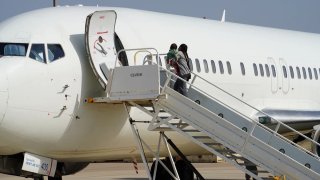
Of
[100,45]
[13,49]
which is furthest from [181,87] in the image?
[13,49]

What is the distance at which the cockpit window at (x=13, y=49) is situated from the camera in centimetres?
1702

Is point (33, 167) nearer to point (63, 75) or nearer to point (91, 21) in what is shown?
point (63, 75)

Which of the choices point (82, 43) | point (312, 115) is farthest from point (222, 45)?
point (82, 43)

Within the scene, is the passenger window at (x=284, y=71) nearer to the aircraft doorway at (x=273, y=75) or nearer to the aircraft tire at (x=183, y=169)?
the aircraft doorway at (x=273, y=75)

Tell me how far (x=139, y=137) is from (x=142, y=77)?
5.94 ft

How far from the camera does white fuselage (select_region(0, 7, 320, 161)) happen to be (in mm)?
16594

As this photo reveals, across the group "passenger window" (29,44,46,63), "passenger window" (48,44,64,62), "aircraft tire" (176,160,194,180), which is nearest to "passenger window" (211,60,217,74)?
"aircraft tire" (176,160,194,180)

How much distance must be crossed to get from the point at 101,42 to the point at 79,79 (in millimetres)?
962

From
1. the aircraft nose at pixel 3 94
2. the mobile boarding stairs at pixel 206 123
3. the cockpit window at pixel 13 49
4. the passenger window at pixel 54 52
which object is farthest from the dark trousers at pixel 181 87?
the aircraft nose at pixel 3 94

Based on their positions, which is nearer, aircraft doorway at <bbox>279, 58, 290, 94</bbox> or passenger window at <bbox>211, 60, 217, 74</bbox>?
passenger window at <bbox>211, 60, 217, 74</bbox>

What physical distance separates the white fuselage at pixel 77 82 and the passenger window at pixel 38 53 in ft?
0.34

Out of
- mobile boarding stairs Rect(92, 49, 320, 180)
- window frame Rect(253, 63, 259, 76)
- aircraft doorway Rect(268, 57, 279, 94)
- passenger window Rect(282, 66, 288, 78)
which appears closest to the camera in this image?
mobile boarding stairs Rect(92, 49, 320, 180)

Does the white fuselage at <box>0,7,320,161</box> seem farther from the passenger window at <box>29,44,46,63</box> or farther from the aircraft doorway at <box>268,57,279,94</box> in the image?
the aircraft doorway at <box>268,57,279,94</box>

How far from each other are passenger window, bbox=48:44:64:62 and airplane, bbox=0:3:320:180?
0.07 ft
